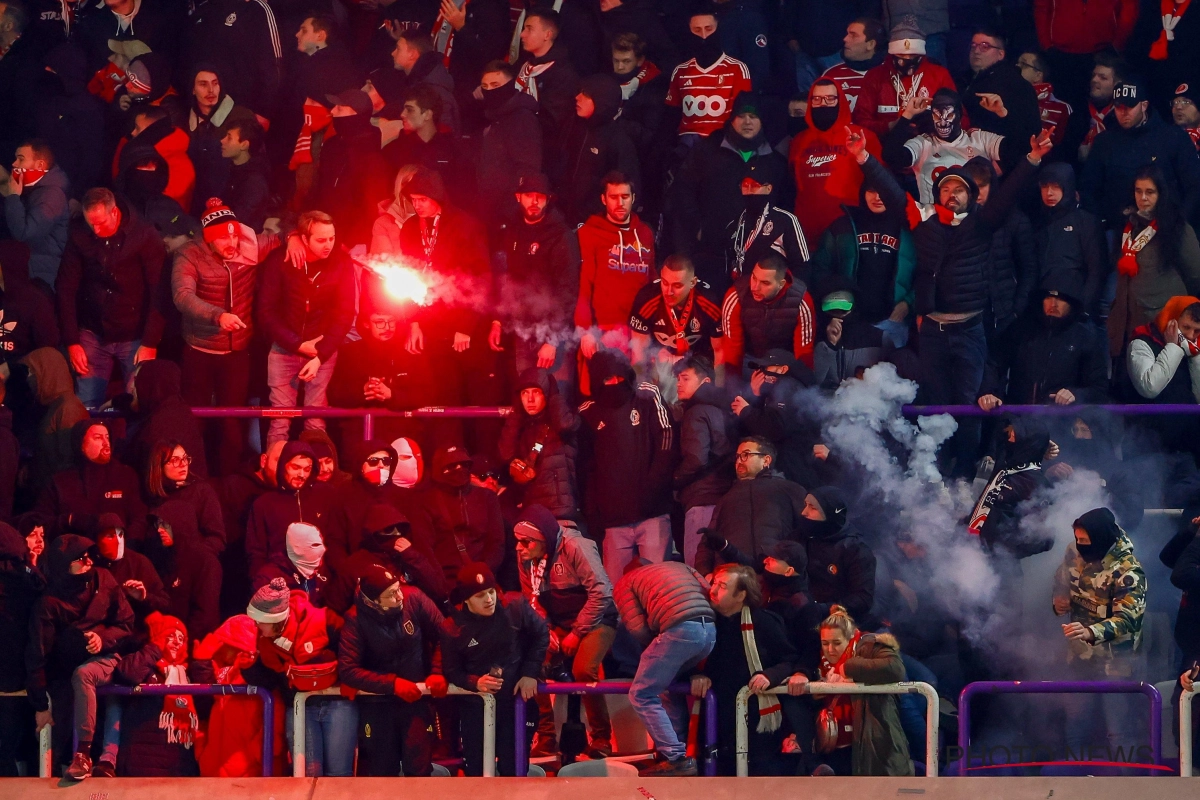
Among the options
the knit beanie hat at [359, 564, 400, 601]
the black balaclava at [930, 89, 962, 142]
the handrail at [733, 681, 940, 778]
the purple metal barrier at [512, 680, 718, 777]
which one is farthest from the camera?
the black balaclava at [930, 89, 962, 142]

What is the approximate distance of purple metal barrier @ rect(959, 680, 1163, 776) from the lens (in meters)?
9.68

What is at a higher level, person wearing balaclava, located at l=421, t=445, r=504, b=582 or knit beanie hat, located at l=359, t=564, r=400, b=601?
person wearing balaclava, located at l=421, t=445, r=504, b=582

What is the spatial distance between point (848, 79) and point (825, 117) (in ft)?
2.19

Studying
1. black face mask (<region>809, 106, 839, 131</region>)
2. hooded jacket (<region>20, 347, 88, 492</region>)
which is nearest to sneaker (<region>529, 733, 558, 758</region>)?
hooded jacket (<region>20, 347, 88, 492</region>)

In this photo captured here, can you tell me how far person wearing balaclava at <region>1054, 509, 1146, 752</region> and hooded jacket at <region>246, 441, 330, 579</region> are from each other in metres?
4.32

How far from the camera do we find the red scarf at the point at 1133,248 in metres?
11.9

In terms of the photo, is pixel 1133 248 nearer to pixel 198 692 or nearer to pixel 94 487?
pixel 198 692

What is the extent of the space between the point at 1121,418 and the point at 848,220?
2212mm

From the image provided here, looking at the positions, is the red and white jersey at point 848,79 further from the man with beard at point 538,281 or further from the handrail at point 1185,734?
the handrail at point 1185,734

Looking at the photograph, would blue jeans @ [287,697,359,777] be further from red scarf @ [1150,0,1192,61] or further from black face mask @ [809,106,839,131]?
red scarf @ [1150,0,1192,61]

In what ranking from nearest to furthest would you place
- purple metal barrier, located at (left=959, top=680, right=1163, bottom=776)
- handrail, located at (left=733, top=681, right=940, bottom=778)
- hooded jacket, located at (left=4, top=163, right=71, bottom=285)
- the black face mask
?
handrail, located at (left=733, top=681, right=940, bottom=778)
purple metal barrier, located at (left=959, top=680, right=1163, bottom=776)
hooded jacket, located at (left=4, top=163, right=71, bottom=285)
the black face mask

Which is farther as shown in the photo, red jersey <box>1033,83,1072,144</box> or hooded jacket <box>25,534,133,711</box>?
red jersey <box>1033,83,1072,144</box>

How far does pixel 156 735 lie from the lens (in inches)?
393

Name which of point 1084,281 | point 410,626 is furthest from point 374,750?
point 1084,281
